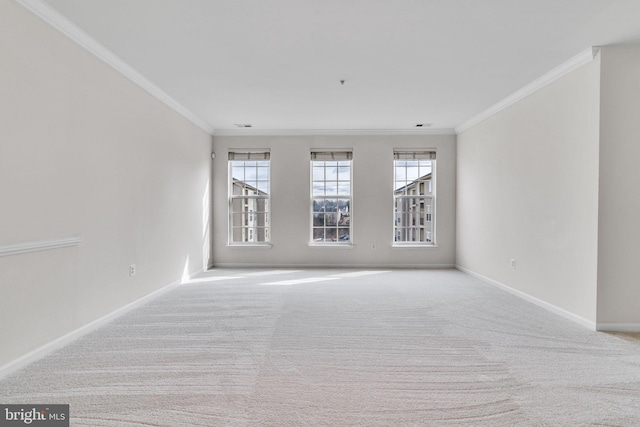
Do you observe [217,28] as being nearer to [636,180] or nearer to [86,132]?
[86,132]

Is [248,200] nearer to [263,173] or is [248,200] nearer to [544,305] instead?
[263,173]

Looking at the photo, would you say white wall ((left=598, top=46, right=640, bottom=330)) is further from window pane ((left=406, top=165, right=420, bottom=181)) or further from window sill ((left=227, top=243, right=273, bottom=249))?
window sill ((left=227, top=243, right=273, bottom=249))

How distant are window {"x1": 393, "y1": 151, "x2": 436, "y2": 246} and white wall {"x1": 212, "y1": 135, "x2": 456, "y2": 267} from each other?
0.16 metres

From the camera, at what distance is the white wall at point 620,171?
2947 mm

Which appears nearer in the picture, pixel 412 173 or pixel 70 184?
pixel 70 184

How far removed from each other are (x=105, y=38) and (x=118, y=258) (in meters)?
2.04

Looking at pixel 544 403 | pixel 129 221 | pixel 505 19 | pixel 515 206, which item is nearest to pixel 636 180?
pixel 515 206

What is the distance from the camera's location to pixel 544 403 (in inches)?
74.0

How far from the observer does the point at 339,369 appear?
2258 millimetres

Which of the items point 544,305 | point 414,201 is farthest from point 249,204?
point 544,305

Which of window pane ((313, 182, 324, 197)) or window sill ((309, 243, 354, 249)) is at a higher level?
window pane ((313, 182, 324, 197))

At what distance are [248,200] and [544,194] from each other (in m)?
4.80

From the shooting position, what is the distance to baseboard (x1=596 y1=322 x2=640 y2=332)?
298cm

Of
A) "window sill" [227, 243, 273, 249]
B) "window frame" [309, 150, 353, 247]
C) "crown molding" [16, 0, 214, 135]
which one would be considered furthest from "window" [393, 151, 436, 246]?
"crown molding" [16, 0, 214, 135]
